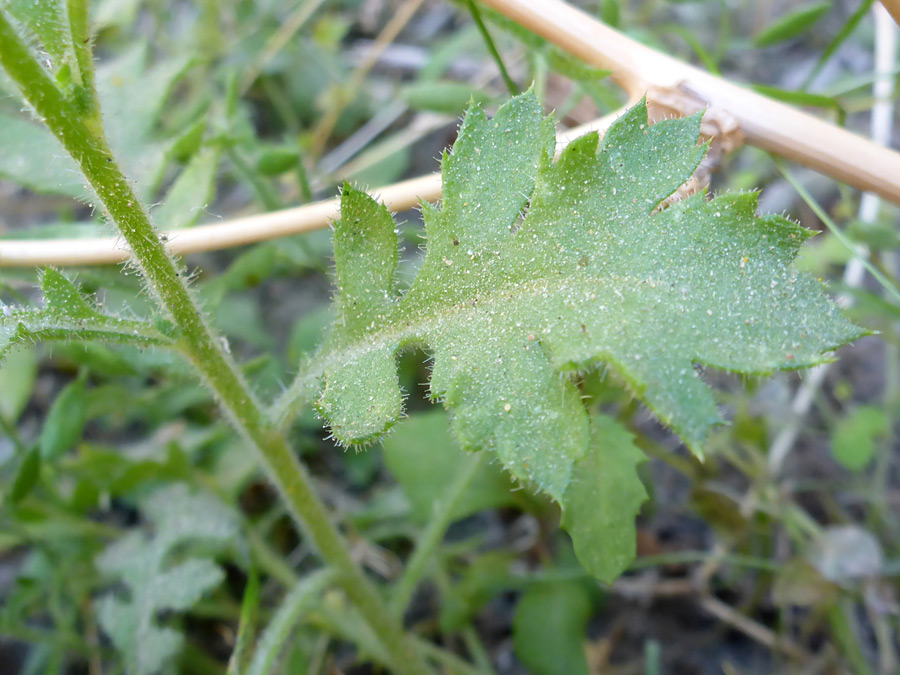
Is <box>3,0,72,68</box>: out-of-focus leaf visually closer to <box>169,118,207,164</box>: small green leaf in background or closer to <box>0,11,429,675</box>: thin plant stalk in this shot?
<box>0,11,429,675</box>: thin plant stalk

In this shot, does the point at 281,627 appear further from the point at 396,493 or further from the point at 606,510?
the point at 396,493

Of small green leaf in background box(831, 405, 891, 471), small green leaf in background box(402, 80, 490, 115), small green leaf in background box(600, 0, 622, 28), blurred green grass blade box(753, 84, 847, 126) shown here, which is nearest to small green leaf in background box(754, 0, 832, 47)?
blurred green grass blade box(753, 84, 847, 126)

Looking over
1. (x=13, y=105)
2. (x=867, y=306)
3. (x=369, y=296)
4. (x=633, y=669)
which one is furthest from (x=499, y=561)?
(x=13, y=105)

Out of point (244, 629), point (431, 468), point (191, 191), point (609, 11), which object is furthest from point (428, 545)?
point (609, 11)

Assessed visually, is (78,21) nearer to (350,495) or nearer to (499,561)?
(499,561)

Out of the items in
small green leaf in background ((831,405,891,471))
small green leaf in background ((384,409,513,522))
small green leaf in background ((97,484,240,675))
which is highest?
small green leaf in background ((97,484,240,675))

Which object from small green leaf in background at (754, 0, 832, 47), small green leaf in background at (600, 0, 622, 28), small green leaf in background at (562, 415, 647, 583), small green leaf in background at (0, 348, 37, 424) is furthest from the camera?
small green leaf in background at (0, 348, 37, 424)

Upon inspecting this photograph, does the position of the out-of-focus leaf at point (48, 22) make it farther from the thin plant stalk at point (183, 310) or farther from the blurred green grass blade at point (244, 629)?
the blurred green grass blade at point (244, 629)

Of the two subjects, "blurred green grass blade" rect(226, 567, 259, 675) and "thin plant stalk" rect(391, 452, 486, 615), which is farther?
"thin plant stalk" rect(391, 452, 486, 615)

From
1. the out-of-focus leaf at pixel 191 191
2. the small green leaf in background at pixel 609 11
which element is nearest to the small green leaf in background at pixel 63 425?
the out-of-focus leaf at pixel 191 191
